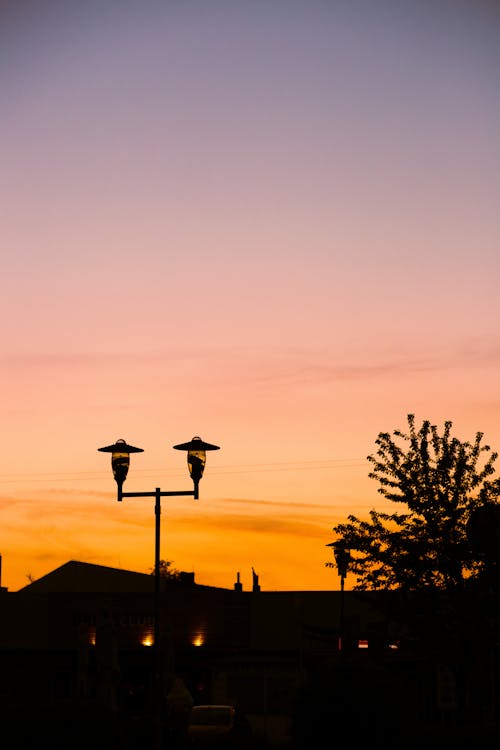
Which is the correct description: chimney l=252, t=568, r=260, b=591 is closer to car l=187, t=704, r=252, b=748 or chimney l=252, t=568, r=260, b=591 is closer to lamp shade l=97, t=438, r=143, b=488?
car l=187, t=704, r=252, b=748

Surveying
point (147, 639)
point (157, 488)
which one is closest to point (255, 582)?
point (147, 639)

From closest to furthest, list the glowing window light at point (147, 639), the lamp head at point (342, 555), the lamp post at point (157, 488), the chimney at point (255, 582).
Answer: the lamp post at point (157, 488) → the lamp head at point (342, 555) → the glowing window light at point (147, 639) → the chimney at point (255, 582)

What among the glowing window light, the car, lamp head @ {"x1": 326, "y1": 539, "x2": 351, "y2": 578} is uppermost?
lamp head @ {"x1": 326, "y1": 539, "x2": 351, "y2": 578}

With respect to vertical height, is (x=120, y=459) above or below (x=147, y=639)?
above

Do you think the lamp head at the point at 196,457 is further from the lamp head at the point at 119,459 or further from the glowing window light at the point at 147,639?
the glowing window light at the point at 147,639

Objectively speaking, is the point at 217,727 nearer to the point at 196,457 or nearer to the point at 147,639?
the point at 196,457

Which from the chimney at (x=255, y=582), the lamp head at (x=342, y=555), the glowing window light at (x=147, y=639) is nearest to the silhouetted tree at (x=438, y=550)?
the lamp head at (x=342, y=555)

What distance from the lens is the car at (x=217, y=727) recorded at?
116ft

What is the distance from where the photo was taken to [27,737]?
23.4m

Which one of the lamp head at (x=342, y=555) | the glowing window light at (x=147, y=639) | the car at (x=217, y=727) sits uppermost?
the lamp head at (x=342, y=555)

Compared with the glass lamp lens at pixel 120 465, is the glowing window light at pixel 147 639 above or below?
below

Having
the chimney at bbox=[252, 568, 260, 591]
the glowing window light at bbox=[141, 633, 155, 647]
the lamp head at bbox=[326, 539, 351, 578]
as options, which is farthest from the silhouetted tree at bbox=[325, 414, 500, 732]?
the chimney at bbox=[252, 568, 260, 591]

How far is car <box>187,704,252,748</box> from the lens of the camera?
35375mm

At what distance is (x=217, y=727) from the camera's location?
123ft
